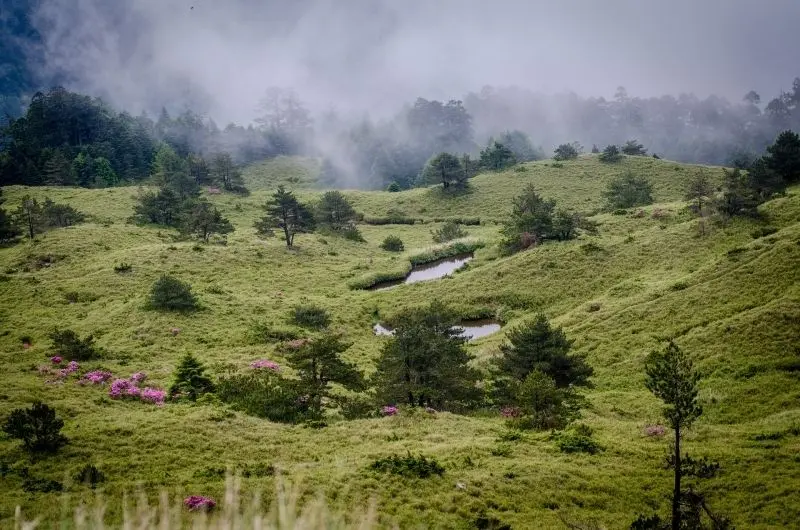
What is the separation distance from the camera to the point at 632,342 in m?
35.2

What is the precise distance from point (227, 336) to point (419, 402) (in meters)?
20.7

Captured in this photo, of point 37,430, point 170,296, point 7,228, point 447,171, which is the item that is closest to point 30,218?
point 7,228

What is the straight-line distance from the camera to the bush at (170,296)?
44.2 metres

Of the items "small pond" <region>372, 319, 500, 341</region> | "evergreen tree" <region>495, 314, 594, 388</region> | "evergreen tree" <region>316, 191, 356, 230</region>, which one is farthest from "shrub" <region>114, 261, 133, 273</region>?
"evergreen tree" <region>495, 314, 594, 388</region>

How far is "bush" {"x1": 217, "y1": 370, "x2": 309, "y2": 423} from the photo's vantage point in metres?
25.0

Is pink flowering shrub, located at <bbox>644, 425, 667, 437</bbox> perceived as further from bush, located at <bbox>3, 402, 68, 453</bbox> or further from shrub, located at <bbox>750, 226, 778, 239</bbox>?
shrub, located at <bbox>750, 226, 778, 239</bbox>

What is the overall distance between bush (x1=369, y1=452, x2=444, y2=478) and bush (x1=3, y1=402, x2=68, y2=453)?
38.0 ft

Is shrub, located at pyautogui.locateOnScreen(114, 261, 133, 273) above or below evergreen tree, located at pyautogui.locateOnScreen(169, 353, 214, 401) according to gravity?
above

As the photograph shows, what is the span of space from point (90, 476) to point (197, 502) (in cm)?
416

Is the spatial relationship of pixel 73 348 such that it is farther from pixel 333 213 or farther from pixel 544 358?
pixel 333 213

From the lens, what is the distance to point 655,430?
23188 millimetres

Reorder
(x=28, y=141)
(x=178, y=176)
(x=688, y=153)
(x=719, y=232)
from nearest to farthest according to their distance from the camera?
1. (x=719, y=232)
2. (x=178, y=176)
3. (x=28, y=141)
4. (x=688, y=153)

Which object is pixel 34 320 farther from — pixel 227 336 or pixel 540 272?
pixel 540 272

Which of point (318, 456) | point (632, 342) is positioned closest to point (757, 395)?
point (632, 342)
